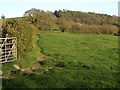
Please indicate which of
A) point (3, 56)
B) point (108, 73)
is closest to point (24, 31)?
point (3, 56)

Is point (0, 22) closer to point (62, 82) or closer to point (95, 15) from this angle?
point (62, 82)

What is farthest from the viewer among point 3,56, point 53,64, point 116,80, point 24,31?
point 24,31

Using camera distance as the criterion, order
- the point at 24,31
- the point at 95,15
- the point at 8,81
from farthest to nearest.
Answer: the point at 95,15
the point at 24,31
the point at 8,81

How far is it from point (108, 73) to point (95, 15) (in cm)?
10536

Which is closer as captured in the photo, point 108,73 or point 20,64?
point 108,73

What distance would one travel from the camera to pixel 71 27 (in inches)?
3039

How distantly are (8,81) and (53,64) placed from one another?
295 inches

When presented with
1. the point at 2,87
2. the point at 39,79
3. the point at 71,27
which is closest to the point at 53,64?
the point at 39,79

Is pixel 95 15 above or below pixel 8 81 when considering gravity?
above

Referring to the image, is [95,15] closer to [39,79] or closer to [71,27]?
[71,27]

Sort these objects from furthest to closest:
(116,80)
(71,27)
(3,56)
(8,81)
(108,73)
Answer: (71,27) → (3,56) → (108,73) → (116,80) → (8,81)

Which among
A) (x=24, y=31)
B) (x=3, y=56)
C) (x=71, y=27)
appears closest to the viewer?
(x=3, y=56)

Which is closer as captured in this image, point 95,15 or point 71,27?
point 71,27

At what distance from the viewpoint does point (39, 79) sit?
580 inches
